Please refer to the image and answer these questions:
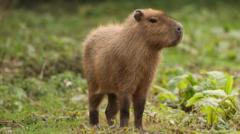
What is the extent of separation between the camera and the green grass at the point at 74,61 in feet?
28.1

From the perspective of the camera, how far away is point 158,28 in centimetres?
802

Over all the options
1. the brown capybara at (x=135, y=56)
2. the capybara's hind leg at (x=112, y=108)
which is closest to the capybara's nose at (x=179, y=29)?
the brown capybara at (x=135, y=56)

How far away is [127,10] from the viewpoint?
17953 mm

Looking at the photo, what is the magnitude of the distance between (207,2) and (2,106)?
9988 millimetres

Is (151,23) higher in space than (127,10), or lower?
lower

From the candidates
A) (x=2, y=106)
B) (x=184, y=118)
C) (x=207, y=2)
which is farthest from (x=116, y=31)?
(x=207, y=2)

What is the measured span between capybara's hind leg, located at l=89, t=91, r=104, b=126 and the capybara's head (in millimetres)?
1139

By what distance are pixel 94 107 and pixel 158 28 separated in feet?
4.83

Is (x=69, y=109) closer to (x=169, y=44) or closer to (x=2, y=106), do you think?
(x=2, y=106)

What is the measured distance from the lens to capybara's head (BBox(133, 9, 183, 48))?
797 centimetres

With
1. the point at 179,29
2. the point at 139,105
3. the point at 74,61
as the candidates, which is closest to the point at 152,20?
the point at 179,29

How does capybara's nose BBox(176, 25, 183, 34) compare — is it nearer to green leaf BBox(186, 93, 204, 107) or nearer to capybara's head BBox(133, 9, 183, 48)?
capybara's head BBox(133, 9, 183, 48)

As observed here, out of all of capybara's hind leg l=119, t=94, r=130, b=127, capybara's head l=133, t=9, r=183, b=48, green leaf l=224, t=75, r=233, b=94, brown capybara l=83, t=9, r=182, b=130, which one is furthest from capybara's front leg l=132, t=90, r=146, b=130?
green leaf l=224, t=75, r=233, b=94

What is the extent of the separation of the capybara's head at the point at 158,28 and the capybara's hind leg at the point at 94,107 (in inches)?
44.8
